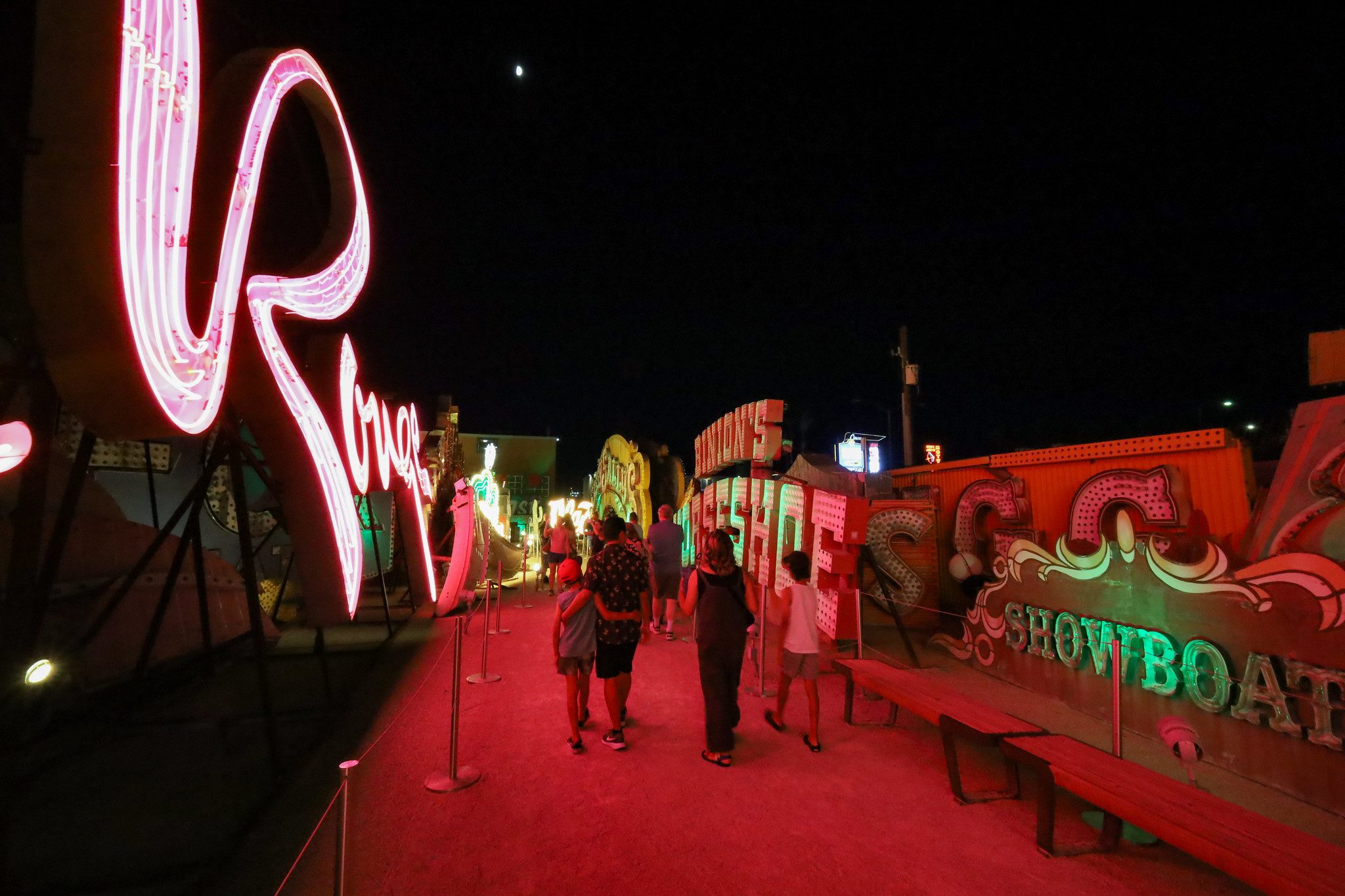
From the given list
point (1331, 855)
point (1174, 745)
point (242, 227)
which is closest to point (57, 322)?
point (242, 227)

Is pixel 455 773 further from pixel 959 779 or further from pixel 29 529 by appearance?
pixel 959 779

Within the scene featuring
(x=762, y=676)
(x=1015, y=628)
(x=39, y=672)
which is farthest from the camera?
(x=1015, y=628)

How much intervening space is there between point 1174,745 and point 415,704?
634 cm

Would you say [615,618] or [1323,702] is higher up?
[615,618]

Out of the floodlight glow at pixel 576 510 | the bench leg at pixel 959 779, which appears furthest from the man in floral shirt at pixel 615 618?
the floodlight glow at pixel 576 510

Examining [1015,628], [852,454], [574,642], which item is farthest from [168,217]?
[852,454]

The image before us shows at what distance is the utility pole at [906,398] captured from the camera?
16734 millimetres

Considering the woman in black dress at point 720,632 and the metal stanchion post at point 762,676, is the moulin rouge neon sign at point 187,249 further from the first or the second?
the metal stanchion post at point 762,676

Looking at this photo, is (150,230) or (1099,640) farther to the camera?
(1099,640)

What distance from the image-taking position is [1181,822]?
280 cm

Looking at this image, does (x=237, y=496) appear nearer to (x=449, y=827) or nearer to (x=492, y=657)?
(x=449, y=827)

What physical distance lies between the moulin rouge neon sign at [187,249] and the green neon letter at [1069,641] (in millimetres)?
6847

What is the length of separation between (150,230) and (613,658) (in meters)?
4.12

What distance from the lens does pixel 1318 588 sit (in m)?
4.23
